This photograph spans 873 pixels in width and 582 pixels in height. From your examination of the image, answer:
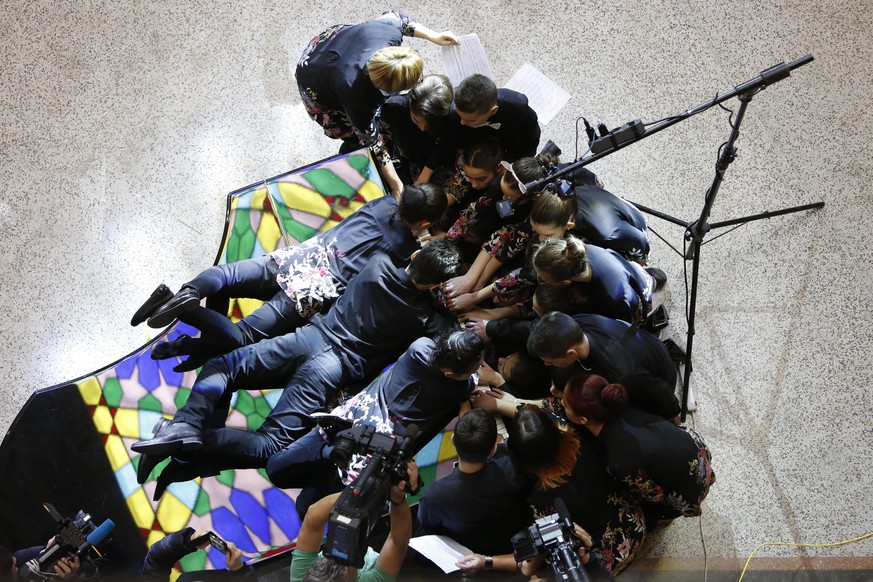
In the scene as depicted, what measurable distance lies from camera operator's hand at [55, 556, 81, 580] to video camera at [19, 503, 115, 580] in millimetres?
14

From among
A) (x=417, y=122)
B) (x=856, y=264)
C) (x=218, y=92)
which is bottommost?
(x=856, y=264)

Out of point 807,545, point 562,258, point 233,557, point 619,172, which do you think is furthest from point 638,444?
point 619,172

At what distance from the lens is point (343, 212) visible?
11.1 ft

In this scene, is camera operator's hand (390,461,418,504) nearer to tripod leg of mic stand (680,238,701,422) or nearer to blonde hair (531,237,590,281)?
blonde hair (531,237,590,281)

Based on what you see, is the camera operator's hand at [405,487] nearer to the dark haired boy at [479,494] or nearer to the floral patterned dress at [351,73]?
the dark haired boy at [479,494]

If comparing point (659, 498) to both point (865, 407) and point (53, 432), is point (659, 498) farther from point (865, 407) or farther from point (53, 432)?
point (53, 432)

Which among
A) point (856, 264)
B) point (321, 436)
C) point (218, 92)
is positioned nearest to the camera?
point (321, 436)

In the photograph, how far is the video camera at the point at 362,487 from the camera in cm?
204

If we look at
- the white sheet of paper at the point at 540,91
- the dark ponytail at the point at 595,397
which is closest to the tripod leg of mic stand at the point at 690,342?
the dark ponytail at the point at 595,397

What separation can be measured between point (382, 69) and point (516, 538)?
1.86 meters

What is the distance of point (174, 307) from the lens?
2.75m

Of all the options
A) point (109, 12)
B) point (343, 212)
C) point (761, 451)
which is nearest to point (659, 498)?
point (761, 451)

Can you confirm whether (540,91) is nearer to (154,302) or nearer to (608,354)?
(608,354)

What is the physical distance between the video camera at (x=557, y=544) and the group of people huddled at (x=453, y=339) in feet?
0.43
